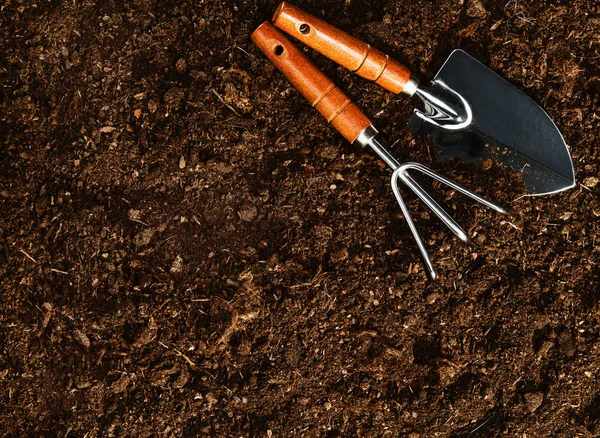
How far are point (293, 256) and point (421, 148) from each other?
0.55 metres

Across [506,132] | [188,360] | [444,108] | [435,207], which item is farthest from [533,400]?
[188,360]

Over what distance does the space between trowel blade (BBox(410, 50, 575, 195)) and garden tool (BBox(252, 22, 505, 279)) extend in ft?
0.58

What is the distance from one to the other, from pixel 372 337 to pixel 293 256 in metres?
0.36

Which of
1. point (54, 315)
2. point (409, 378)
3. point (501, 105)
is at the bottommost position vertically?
point (54, 315)

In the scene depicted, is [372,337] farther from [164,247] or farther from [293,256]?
[164,247]

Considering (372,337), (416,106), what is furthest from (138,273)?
(416,106)

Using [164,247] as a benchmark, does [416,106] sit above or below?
above

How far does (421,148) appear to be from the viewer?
1724mm

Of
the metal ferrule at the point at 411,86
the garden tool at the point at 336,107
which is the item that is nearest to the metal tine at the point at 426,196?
the garden tool at the point at 336,107

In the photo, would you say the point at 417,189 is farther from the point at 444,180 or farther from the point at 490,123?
the point at 490,123

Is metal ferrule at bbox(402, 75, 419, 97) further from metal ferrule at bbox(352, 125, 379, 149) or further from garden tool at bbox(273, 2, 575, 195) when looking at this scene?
metal ferrule at bbox(352, 125, 379, 149)

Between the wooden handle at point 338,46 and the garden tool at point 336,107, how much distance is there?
2.0 inches

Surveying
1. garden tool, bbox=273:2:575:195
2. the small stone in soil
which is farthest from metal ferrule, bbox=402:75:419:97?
the small stone in soil

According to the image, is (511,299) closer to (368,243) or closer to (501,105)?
(368,243)
